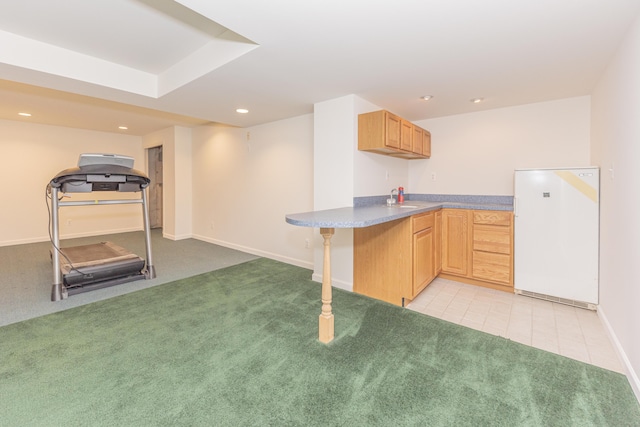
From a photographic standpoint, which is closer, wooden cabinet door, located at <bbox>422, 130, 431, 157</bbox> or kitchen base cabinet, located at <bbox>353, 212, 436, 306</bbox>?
kitchen base cabinet, located at <bbox>353, 212, 436, 306</bbox>

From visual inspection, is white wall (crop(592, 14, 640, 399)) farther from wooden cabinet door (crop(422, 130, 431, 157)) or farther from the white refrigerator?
wooden cabinet door (crop(422, 130, 431, 157))

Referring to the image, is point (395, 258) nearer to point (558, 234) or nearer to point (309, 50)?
point (558, 234)

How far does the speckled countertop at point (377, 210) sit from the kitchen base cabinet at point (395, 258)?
19 centimetres

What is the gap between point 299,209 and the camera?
4.25m

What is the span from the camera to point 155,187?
23.9ft

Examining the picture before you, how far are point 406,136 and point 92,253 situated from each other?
4452 millimetres

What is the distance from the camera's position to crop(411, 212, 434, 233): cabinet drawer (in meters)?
2.81

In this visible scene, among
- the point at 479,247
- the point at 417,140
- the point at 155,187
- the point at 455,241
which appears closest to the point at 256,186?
the point at 417,140

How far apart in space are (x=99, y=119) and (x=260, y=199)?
342 centimetres

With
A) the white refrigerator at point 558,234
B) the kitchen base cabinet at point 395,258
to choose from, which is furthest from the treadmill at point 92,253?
the white refrigerator at point 558,234

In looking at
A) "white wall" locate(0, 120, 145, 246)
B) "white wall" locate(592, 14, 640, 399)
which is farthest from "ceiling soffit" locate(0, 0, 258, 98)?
"white wall" locate(0, 120, 145, 246)

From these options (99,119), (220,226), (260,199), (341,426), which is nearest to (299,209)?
(260,199)

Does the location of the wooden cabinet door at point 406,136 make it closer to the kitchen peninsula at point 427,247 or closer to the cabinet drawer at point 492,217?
the kitchen peninsula at point 427,247

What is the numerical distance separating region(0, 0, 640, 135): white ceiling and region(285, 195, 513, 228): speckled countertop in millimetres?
1223
